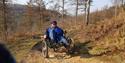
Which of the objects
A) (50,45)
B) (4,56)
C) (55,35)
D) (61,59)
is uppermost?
(4,56)

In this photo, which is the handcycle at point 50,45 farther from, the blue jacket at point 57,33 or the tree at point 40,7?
the tree at point 40,7

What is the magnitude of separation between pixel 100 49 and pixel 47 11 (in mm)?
39682

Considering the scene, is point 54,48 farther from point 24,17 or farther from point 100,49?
point 24,17

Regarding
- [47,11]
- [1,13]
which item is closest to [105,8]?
[47,11]

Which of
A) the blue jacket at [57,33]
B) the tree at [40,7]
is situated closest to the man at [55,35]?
the blue jacket at [57,33]

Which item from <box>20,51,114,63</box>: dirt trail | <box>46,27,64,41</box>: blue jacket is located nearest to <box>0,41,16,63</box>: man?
<box>20,51,114,63</box>: dirt trail

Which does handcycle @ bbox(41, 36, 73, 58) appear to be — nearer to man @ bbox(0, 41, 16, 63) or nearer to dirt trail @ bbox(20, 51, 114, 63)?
dirt trail @ bbox(20, 51, 114, 63)

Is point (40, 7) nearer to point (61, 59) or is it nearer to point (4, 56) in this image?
point (61, 59)

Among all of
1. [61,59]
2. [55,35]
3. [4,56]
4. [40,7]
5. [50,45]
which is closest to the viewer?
[4,56]

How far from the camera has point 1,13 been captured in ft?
111

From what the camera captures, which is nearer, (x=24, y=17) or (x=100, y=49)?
(x=100, y=49)

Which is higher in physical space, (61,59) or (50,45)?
(50,45)

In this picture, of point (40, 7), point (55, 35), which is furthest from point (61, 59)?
point (40, 7)

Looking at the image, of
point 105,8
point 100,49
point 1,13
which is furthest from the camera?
point 105,8
